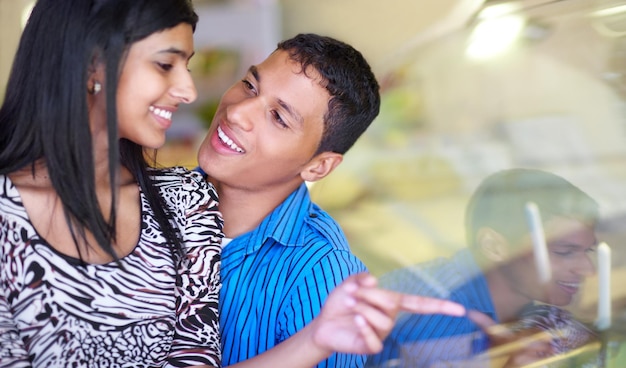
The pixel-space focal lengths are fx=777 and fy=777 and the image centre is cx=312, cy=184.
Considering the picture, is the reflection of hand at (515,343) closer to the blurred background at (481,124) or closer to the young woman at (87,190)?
the blurred background at (481,124)

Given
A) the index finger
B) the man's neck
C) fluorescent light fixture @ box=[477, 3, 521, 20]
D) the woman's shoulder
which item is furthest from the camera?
fluorescent light fixture @ box=[477, 3, 521, 20]

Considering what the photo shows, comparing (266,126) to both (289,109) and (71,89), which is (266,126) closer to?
(289,109)

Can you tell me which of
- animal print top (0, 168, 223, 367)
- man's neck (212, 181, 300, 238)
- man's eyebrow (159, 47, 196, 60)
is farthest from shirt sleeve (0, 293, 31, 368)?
man's neck (212, 181, 300, 238)

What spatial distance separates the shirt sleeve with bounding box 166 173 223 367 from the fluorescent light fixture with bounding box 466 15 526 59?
33.1 inches

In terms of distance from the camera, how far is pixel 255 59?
421 cm

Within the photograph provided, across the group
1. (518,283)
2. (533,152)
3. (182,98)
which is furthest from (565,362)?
(182,98)

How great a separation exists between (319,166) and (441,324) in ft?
1.33

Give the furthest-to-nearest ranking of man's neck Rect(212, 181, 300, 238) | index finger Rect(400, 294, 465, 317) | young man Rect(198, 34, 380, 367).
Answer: man's neck Rect(212, 181, 300, 238)
young man Rect(198, 34, 380, 367)
index finger Rect(400, 294, 465, 317)

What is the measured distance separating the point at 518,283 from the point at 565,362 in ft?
0.62

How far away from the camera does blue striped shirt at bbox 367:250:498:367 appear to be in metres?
1.51

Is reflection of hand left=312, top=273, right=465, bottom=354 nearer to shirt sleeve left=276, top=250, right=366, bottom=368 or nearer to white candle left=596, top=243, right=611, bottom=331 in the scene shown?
shirt sleeve left=276, top=250, right=366, bottom=368

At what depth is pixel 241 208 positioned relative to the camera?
1.54m

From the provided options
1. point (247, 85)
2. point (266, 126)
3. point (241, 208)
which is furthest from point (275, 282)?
point (247, 85)

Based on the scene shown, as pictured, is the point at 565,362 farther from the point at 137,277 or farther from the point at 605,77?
the point at 137,277
